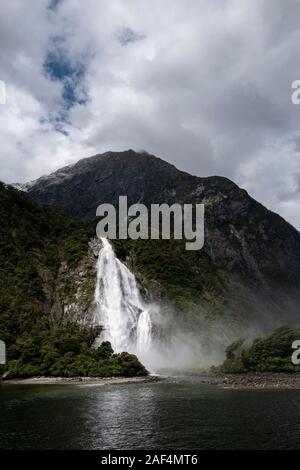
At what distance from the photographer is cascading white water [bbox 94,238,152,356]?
11475 cm

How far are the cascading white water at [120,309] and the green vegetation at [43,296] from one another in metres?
5.96

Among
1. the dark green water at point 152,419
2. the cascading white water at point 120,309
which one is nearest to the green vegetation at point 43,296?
the cascading white water at point 120,309

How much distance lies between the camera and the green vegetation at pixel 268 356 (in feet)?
284

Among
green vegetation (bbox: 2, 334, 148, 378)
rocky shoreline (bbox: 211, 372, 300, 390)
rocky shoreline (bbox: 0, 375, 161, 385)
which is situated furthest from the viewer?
green vegetation (bbox: 2, 334, 148, 378)

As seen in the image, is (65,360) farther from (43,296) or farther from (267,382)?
(267,382)

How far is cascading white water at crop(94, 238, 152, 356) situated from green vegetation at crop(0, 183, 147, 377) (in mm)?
5958

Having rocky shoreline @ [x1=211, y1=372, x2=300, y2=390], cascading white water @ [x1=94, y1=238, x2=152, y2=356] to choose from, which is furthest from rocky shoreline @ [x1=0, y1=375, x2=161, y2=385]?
cascading white water @ [x1=94, y1=238, x2=152, y2=356]

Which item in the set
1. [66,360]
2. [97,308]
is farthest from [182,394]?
[97,308]

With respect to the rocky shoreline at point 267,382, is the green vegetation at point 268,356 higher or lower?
higher

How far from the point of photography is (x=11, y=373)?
86.2 m

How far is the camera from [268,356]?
8925 centimetres

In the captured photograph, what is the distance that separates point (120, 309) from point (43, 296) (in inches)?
917

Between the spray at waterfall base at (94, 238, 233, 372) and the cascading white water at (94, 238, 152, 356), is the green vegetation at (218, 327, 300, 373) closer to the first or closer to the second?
the spray at waterfall base at (94, 238, 233, 372)

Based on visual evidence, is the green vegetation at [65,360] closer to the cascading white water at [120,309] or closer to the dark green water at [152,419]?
the cascading white water at [120,309]
